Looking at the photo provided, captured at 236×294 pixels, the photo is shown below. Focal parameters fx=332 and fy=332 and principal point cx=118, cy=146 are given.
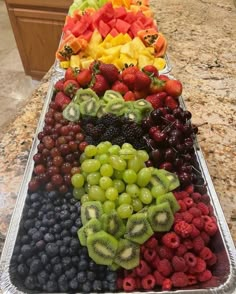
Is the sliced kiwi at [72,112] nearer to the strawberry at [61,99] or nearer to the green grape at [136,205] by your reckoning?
the strawberry at [61,99]

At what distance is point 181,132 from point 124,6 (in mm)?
1055

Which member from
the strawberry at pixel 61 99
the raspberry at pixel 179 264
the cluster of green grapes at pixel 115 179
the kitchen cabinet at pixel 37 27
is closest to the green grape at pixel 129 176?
the cluster of green grapes at pixel 115 179

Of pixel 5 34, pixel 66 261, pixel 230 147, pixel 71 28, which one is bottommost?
pixel 5 34

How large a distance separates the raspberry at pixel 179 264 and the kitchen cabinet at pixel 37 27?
6.50 feet

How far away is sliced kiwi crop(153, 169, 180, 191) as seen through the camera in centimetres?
82

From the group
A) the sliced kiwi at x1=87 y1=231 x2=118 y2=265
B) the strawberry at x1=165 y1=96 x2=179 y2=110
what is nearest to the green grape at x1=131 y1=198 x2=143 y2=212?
the sliced kiwi at x1=87 y1=231 x2=118 y2=265

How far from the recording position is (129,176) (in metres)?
0.81

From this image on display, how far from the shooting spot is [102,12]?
1570 mm

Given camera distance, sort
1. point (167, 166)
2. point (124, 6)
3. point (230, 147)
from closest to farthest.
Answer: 1. point (167, 166)
2. point (230, 147)
3. point (124, 6)

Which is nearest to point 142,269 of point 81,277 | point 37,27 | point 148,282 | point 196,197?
point 148,282

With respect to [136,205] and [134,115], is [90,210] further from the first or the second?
[134,115]

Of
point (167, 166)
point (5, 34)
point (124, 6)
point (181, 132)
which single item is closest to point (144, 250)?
point (167, 166)

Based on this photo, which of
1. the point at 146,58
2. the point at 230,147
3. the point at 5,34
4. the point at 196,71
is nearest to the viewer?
the point at 230,147

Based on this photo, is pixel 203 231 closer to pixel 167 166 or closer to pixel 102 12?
pixel 167 166
